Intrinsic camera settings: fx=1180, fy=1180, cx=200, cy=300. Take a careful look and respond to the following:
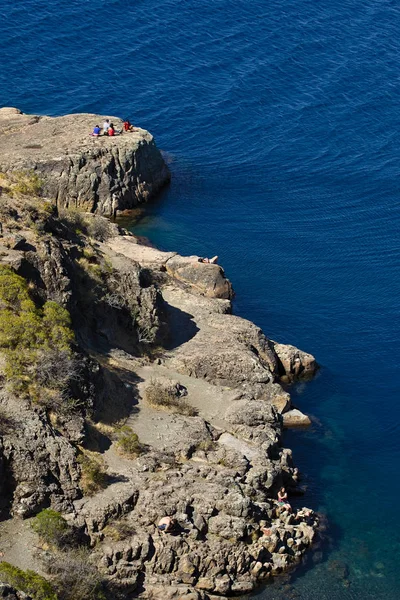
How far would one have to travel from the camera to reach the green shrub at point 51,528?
47.4 metres

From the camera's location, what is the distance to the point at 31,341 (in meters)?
53.9

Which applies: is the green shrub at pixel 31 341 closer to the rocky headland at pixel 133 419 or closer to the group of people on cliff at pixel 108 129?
the rocky headland at pixel 133 419

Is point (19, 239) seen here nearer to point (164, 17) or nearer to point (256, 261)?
point (256, 261)

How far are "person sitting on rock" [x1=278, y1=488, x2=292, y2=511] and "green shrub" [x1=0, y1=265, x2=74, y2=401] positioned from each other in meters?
11.7

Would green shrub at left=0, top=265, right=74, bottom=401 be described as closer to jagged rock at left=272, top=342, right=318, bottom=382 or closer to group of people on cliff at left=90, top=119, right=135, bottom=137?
jagged rock at left=272, top=342, right=318, bottom=382

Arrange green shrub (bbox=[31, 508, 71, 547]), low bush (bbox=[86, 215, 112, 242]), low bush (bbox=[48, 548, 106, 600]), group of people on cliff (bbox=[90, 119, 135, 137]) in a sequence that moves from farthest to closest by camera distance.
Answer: group of people on cliff (bbox=[90, 119, 135, 137])
low bush (bbox=[86, 215, 112, 242])
green shrub (bbox=[31, 508, 71, 547])
low bush (bbox=[48, 548, 106, 600])

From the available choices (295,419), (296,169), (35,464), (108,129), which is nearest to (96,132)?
(108,129)

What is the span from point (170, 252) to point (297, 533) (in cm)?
2809

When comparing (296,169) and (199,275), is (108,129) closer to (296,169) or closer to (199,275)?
(296,169)

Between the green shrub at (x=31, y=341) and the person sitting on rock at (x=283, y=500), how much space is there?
11.7 meters

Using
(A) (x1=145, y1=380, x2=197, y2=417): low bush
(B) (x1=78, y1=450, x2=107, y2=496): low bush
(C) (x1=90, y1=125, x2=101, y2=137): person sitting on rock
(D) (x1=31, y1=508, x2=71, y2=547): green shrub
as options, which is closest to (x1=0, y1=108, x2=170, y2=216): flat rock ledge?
(C) (x1=90, y1=125, x2=101, y2=137): person sitting on rock

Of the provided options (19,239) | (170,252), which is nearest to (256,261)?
(170,252)

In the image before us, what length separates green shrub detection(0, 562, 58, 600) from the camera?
43.4 m

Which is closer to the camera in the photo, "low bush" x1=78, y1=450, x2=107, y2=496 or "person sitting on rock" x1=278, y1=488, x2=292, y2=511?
"low bush" x1=78, y1=450, x2=107, y2=496
